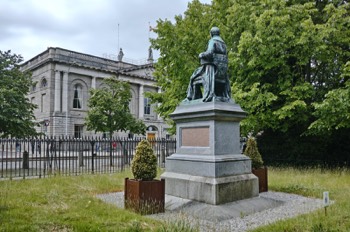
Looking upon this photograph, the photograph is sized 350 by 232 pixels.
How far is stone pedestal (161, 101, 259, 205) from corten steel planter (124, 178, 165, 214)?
106 centimetres

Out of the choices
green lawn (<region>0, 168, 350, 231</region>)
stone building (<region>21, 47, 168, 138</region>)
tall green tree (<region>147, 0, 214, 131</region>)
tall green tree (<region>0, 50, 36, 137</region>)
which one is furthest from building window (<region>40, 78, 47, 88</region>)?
green lawn (<region>0, 168, 350, 231</region>)

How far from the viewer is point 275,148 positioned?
19.3 m

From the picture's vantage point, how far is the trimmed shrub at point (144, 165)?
722 centimetres

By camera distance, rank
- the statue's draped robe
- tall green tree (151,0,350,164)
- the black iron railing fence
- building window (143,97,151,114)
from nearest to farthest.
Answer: the statue's draped robe, tall green tree (151,0,350,164), the black iron railing fence, building window (143,97,151,114)

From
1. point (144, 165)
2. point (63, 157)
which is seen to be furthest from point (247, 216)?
point (63, 157)

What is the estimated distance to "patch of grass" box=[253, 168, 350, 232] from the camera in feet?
19.1

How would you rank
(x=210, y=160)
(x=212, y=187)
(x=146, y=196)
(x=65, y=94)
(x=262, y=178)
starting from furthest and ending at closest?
(x=65, y=94) → (x=262, y=178) → (x=210, y=160) → (x=212, y=187) → (x=146, y=196)

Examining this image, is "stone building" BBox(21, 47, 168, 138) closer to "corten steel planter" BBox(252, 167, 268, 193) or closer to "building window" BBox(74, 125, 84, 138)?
"building window" BBox(74, 125, 84, 138)

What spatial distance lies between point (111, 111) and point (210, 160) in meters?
23.4

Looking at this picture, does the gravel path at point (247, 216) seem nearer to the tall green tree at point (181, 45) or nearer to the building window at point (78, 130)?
the tall green tree at point (181, 45)

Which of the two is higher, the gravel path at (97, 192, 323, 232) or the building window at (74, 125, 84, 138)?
the building window at (74, 125, 84, 138)

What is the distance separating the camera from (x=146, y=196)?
707 centimetres

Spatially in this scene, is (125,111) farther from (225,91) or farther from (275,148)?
(225,91)

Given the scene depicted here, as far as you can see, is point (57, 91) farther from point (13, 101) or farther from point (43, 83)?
point (13, 101)
